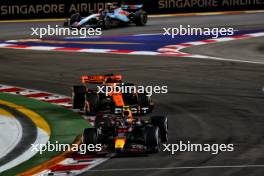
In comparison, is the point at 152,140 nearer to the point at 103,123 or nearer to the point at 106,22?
the point at 103,123

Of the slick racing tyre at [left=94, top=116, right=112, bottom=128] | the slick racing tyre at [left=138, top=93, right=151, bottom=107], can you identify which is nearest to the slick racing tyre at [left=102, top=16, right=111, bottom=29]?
the slick racing tyre at [left=138, top=93, right=151, bottom=107]

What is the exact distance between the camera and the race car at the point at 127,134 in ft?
48.7

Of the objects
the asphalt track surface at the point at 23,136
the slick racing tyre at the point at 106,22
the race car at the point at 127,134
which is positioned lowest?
the asphalt track surface at the point at 23,136

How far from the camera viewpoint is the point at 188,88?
22.3 metres

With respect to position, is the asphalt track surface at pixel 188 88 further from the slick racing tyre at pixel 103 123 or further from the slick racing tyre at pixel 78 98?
the slick racing tyre at pixel 78 98

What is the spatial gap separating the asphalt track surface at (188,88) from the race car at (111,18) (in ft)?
1.95

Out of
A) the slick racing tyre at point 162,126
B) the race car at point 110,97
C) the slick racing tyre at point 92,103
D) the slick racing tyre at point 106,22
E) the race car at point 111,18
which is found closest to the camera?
the slick racing tyre at point 162,126

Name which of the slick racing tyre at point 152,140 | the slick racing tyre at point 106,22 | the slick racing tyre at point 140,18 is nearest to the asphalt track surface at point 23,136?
the slick racing tyre at point 152,140

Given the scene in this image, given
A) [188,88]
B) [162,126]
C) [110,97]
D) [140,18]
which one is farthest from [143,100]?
[140,18]

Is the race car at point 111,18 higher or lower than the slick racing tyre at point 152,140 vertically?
higher

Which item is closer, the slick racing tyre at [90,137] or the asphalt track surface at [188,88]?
the asphalt track surface at [188,88]

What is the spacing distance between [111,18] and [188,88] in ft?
51.6

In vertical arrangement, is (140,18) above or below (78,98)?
above

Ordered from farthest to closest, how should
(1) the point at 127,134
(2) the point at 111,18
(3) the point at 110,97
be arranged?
(2) the point at 111,18, (3) the point at 110,97, (1) the point at 127,134
